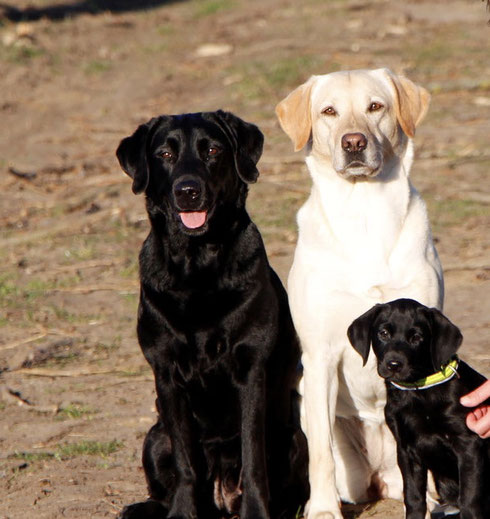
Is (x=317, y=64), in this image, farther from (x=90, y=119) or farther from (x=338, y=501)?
(x=338, y=501)

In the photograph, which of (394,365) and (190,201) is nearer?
(394,365)

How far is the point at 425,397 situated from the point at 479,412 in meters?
0.20

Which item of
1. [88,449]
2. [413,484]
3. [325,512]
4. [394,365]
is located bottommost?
[88,449]

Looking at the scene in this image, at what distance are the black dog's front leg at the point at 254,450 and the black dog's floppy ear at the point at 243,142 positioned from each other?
84 centimetres

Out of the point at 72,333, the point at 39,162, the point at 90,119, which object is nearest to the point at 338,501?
the point at 72,333

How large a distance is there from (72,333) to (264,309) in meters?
2.98

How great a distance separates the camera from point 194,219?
4180 millimetres

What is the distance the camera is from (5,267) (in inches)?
328

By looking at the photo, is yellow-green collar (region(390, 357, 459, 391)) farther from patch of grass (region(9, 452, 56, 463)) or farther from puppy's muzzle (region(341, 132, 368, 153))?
patch of grass (region(9, 452, 56, 463))

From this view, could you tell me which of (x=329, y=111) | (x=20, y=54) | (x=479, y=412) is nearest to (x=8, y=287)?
(x=329, y=111)

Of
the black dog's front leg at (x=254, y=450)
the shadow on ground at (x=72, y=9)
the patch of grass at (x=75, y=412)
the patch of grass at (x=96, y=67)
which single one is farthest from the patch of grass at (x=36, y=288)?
the shadow on ground at (x=72, y=9)

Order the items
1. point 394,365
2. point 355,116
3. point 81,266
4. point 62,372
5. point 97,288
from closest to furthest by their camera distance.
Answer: point 394,365
point 355,116
point 62,372
point 97,288
point 81,266

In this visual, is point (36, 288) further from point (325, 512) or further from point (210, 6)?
point (210, 6)

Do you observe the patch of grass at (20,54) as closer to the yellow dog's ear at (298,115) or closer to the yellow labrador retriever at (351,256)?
the yellow dog's ear at (298,115)
